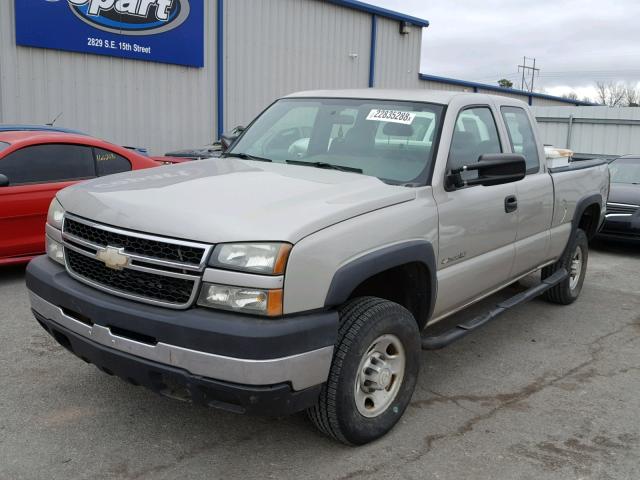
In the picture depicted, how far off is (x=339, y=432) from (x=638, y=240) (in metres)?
7.51

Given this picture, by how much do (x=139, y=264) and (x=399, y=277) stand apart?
1537 millimetres

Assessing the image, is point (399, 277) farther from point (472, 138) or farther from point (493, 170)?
point (472, 138)

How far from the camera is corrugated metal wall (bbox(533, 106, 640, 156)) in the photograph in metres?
18.2

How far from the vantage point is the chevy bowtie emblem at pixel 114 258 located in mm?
3027

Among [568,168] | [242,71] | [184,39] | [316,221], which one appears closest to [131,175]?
[316,221]

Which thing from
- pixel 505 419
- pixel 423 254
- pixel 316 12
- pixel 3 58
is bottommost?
pixel 505 419

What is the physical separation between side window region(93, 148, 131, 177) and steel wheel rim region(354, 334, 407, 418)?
15.9 ft

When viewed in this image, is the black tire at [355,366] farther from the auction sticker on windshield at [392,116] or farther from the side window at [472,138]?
the auction sticker on windshield at [392,116]

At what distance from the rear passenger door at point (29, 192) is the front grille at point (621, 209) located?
7.39m

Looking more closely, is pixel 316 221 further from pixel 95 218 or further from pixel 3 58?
pixel 3 58

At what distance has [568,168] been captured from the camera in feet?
18.8

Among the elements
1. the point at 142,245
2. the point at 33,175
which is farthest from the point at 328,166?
the point at 33,175

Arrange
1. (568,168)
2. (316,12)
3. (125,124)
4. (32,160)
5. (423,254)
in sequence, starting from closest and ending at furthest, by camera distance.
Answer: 1. (423,254)
2. (568,168)
3. (32,160)
4. (125,124)
5. (316,12)

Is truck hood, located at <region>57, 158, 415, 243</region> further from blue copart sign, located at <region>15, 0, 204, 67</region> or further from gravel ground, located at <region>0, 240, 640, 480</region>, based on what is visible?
blue copart sign, located at <region>15, 0, 204, 67</region>
